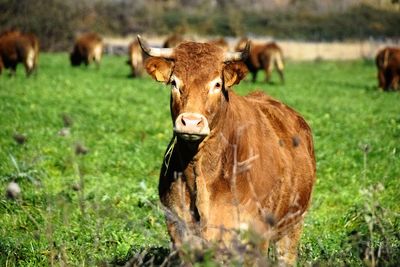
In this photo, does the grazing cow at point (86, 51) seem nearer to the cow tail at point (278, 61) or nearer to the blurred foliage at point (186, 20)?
the cow tail at point (278, 61)

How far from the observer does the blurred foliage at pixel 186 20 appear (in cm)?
5419

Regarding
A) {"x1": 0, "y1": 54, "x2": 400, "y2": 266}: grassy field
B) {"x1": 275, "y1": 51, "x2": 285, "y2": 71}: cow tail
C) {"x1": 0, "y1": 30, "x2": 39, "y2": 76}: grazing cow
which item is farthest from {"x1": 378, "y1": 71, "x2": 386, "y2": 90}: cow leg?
{"x1": 0, "y1": 30, "x2": 39, "y2": 76}: grazing cow

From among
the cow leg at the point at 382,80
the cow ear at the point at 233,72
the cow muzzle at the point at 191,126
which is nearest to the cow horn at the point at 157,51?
the cow ear at the point at 233,72

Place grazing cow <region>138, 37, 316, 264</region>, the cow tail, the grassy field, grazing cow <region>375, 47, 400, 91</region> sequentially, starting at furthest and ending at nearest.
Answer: the cow tail < grazing cow <region>375, 47, 400, 91</region> < grazing cow <region>138, 37, 316, 264</region> < the grassy field

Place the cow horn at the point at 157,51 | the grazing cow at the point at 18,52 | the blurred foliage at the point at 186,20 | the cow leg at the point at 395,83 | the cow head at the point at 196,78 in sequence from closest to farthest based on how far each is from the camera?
the cow head at the point at 196,78, the cow horn at the point at 157,51, the cow leg at the point at 395,83, the grazing cow at the point at 18,52, the blurred foliage at the point at 186,20

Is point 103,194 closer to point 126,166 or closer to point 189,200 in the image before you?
point 126,166

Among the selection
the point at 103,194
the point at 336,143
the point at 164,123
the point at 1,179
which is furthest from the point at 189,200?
the point at 164,123

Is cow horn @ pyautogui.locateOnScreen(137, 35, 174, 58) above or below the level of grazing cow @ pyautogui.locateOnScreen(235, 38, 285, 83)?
above

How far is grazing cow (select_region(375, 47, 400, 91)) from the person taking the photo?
28.0 m

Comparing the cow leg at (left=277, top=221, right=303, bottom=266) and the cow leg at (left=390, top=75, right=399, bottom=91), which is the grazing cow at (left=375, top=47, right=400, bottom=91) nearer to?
the cow leg at (left=390, top=75, right=399, bottom=91)

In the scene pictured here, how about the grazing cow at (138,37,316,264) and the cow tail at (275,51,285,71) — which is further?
the cow tail at (275,51,285,71)

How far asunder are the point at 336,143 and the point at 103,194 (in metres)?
5.65

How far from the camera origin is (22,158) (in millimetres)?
10844

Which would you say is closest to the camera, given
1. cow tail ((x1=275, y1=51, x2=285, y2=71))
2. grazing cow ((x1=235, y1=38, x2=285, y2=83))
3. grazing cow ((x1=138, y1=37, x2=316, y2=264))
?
grazing cow ((x1=138, y1=37, x2=316, y2=264))
